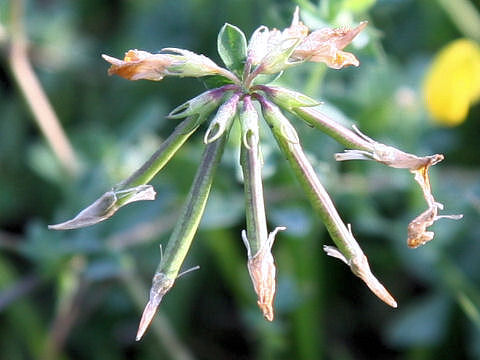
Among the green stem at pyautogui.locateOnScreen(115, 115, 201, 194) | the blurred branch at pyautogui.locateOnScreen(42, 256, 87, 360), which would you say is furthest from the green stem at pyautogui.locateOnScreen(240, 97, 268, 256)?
the blurred branch at pyautogui.locateOnScreen(42, 256, 87, 360)

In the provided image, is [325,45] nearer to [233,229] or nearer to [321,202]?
[321,202]

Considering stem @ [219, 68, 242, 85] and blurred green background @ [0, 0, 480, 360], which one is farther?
blurred green background @ [0, 0, 480, 360]

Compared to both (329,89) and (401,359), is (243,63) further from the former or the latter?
(401,359)

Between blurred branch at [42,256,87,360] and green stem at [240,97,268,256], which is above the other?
green stem at [240,97,268,256]

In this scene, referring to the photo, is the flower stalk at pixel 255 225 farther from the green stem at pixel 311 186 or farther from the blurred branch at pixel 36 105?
the blurred branch at pixel 36 105

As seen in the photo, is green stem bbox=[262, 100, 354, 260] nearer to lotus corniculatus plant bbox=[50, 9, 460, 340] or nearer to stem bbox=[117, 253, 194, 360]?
lotus corniculatus plant bbox=[50, 9, 460, 340]

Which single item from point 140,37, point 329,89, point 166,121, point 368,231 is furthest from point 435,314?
point 140,37
